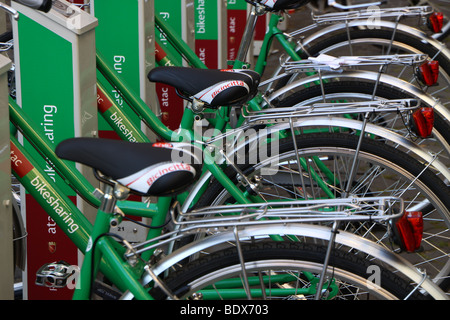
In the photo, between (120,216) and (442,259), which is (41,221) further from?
(442,259)

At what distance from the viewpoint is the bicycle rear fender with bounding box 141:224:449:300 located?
2.06 m

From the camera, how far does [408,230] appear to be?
6.68 ft

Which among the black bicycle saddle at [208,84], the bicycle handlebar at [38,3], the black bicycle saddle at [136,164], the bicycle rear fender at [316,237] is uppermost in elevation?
the bicycle handlebar at [38,3]

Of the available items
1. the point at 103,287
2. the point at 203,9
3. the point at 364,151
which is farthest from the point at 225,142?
the point at 203,9

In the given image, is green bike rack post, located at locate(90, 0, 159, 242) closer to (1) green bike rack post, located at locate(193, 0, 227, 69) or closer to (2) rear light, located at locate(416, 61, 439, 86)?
(2) rear light, located at locate(416, 61, 439, 86)

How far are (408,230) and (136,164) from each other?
658 millimetres

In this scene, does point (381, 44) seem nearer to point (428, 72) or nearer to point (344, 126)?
point (428, 72)

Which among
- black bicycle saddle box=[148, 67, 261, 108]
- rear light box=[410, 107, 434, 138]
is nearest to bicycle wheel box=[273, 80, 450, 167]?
rear light box=[410, 107, 434, 138]

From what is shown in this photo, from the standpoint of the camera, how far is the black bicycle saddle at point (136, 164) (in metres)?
1.96

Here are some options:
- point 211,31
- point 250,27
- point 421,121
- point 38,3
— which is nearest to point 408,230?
point 421,121

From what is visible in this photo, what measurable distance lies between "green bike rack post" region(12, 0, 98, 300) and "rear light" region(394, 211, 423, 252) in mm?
1279

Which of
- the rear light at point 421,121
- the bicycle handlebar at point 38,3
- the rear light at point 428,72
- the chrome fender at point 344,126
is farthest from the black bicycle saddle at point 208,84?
the rear light at point 428,72

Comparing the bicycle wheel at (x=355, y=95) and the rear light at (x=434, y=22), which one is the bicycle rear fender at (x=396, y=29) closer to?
the rear light at (x=434, y=22)

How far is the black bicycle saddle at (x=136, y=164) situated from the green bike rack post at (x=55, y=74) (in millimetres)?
846
